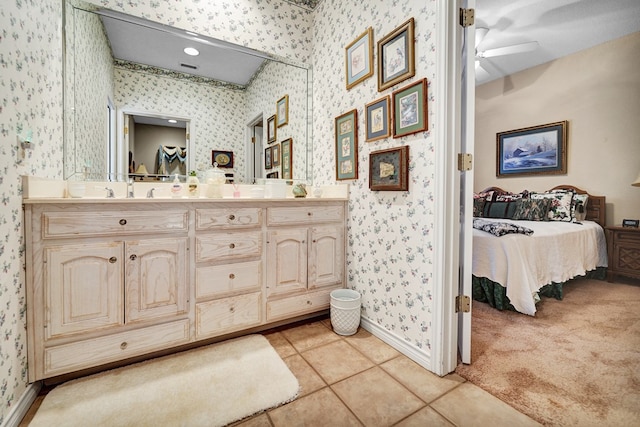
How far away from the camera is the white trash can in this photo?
198 cm

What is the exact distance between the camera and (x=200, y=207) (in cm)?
171

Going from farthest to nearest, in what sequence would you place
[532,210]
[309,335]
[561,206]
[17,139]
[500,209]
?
[500,209], [532,210], [561,206], [309,335], [17,139]

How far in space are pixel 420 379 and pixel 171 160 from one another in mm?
2185

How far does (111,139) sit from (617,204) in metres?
5.38

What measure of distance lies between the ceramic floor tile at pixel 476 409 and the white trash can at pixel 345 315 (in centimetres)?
74

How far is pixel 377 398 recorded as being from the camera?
4.45 ft

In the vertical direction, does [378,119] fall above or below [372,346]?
above

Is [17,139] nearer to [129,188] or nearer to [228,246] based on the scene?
[129,188]

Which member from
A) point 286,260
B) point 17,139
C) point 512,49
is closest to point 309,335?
point 286,260

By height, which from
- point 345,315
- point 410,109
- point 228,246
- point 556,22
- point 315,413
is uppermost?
point 556,22

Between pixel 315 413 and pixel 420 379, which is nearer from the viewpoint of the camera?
pixel 315 413

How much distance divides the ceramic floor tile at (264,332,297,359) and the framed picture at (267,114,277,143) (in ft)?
5.32

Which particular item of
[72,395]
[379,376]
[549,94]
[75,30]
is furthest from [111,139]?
[549,94]

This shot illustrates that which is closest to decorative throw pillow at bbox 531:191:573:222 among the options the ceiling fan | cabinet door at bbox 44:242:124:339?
the ceiling fan
